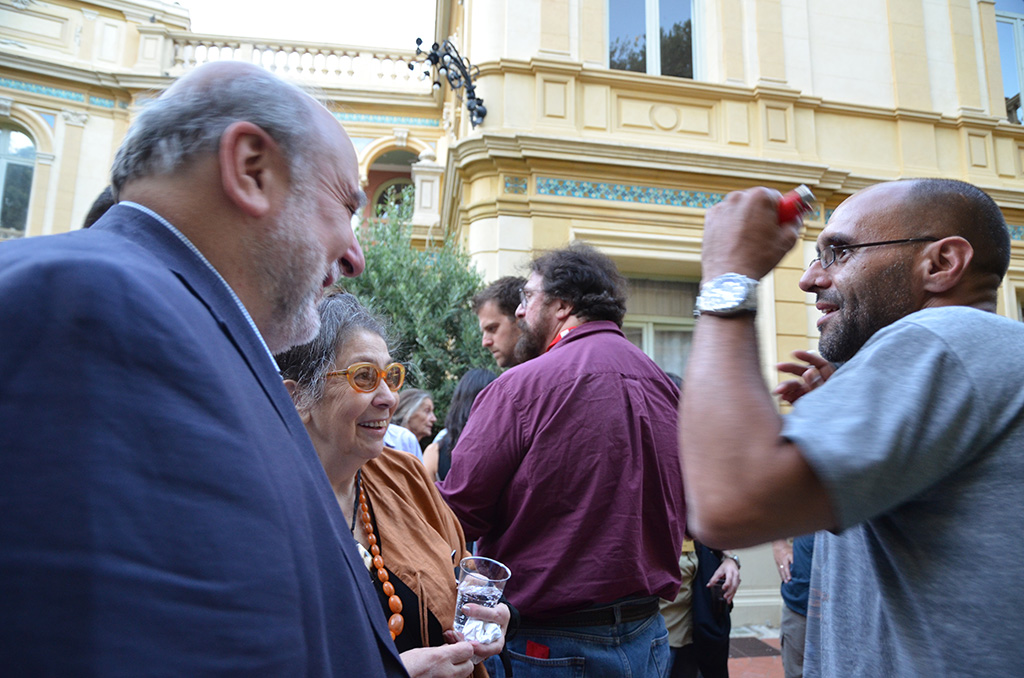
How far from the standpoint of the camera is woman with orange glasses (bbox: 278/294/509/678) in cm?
166

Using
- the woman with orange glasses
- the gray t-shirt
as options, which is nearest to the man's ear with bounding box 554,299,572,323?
the woman with orange glasses

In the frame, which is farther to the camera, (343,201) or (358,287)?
(358,287)

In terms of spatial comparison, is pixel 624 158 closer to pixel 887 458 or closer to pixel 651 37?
pixel 651 37

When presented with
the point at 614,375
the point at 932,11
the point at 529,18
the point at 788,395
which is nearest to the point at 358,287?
the point at 529,18

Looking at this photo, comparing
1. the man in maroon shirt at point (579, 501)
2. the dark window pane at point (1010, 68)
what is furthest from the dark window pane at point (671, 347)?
the man in maroon shirt at point (579, 501)

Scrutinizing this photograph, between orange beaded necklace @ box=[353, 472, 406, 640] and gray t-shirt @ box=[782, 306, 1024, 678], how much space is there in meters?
1.07

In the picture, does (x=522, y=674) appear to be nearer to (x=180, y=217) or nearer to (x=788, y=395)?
(x=788, y=395)

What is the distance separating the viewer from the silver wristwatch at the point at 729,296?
100 cm

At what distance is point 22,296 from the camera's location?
64 cm

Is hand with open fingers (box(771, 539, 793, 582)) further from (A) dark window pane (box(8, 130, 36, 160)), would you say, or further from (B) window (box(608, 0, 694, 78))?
(A) dark window pane (box(8, 130, 36, 160))

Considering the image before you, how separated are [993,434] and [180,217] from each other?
1150 millimetres

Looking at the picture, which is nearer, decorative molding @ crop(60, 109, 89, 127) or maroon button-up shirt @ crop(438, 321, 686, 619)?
maroon button-up shirt @ crop(438, 321, 686, 619)

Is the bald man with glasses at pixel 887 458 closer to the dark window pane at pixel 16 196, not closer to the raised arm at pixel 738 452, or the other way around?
the raised arm at pixel 738 452

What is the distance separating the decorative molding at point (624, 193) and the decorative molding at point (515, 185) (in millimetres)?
157
